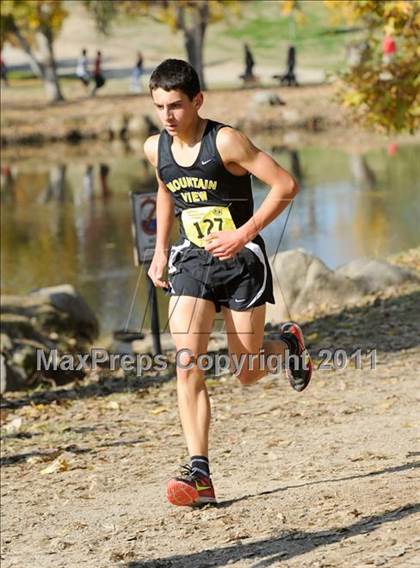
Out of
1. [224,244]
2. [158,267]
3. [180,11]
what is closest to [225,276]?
[224,244]

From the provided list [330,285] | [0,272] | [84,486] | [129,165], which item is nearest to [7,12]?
[129,165]

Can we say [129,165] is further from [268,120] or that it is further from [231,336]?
[231,336]

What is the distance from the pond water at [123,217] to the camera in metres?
22.7

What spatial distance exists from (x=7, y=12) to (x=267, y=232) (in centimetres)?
2532

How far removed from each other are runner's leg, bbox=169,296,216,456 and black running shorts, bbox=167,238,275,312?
0.19 ft

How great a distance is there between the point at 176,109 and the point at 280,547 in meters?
2.14

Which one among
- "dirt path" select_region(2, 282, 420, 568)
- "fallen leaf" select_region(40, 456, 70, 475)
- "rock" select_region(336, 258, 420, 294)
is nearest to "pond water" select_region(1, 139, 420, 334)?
"rock" select_region(336, 258, 420, 294)

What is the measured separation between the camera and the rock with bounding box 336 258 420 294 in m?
15.4

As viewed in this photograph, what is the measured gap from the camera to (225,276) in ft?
21.9

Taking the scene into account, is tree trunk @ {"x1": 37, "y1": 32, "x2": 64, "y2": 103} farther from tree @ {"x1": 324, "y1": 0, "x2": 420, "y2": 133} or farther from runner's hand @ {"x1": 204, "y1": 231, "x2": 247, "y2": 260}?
runner's hand @ {"x1": 204, "y1": 231, "x2": 247, "y2": 260}

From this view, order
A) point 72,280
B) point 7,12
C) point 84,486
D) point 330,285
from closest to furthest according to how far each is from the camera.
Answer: point 84,486
point 330,285
point 72,280
point 7,12

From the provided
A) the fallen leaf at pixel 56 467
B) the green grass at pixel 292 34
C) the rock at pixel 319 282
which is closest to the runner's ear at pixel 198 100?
the fallen leaf at pixel 56 467

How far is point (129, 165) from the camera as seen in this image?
41.0 meters

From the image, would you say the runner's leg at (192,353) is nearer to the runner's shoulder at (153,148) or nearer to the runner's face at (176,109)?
the runner's shoulder at (153,148)
